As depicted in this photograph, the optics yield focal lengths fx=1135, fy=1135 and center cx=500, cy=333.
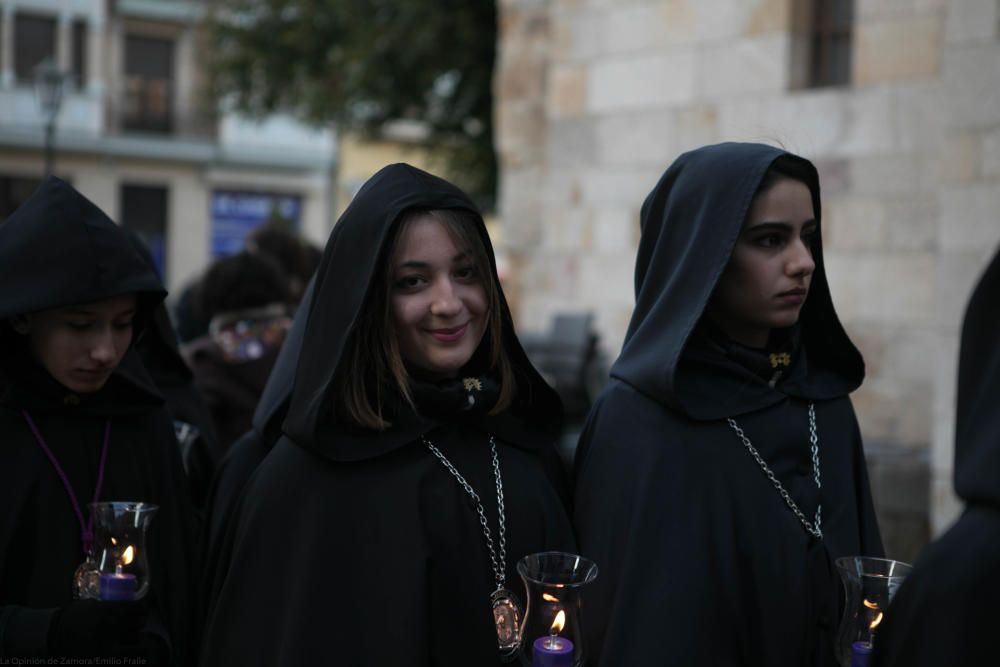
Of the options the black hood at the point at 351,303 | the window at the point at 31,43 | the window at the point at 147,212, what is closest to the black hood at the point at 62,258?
the black hood at the point at 351,303

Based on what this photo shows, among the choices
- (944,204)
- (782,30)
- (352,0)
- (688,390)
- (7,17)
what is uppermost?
(7,17)

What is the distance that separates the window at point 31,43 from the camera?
26891 millimetres

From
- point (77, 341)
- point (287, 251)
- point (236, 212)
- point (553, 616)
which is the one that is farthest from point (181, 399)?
point (236, 212)

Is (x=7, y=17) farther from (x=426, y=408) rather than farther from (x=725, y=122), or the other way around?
(x=426, y=408)

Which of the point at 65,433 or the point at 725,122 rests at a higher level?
the point at 725,122

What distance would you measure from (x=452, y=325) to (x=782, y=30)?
645 centimetres

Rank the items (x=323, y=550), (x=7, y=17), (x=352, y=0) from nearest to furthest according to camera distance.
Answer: (x=323, y=550), (x=352, y=0), (x=7, y=17)

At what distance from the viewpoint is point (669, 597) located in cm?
271

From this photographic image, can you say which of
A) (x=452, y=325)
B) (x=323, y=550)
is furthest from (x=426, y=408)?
(x=323, y=550)

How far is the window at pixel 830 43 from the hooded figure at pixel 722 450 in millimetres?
5808

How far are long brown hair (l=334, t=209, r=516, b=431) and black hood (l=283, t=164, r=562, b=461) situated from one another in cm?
2

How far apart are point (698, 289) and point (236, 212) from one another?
28.9 m

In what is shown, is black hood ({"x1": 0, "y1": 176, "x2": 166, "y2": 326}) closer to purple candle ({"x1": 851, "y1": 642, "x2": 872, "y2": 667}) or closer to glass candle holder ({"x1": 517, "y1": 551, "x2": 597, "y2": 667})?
glass candle holder ({"x1": 517, "y1": 551, "x2": 597, "y2": 667})

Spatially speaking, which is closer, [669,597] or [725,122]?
[669,597]
